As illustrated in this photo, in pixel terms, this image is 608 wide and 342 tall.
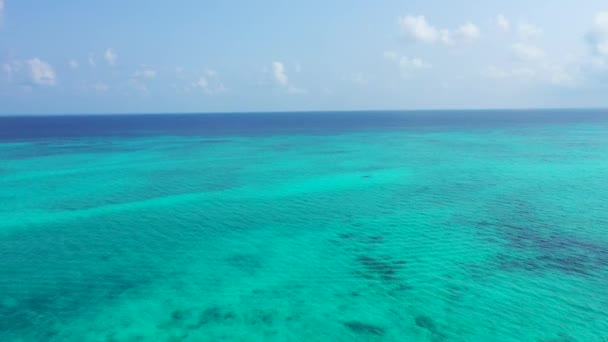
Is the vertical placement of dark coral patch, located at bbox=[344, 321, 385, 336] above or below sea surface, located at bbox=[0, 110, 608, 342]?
below

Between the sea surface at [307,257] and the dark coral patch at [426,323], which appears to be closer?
the dark coral patch at [426,323]

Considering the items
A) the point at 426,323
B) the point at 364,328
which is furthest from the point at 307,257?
the point at 426,323

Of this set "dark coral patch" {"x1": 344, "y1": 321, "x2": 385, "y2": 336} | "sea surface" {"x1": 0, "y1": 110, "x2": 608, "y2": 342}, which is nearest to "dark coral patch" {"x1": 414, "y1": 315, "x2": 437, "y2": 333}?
"sea surface" {"x1": 0, "y1": 110, "x2": 608, "y2": 342}

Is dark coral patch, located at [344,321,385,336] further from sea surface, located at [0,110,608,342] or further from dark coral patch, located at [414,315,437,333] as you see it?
dark coral patch, located at [414,315,437,333]

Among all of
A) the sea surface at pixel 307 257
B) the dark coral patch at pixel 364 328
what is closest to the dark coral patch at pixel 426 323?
the sea surface at pixel 307 257

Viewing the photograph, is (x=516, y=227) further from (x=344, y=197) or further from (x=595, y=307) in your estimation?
(x=344, y=197)

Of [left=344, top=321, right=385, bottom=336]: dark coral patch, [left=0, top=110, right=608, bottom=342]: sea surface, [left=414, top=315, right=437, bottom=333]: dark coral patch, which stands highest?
[left=0, top=110, right=608, bottom=342]: sea surface

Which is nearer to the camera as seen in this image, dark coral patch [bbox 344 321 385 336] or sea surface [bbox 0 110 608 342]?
dark coral patch [bbox 344 321 385 336]

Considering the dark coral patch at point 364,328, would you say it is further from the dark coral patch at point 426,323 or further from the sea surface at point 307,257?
the dark coral patch at point 426,323

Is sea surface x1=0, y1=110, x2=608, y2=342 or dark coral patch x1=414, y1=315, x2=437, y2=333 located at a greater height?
sea surface x1=0, y1=110, x2=608, y2=342

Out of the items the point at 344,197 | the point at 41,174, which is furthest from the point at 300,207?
the point at 41,174
